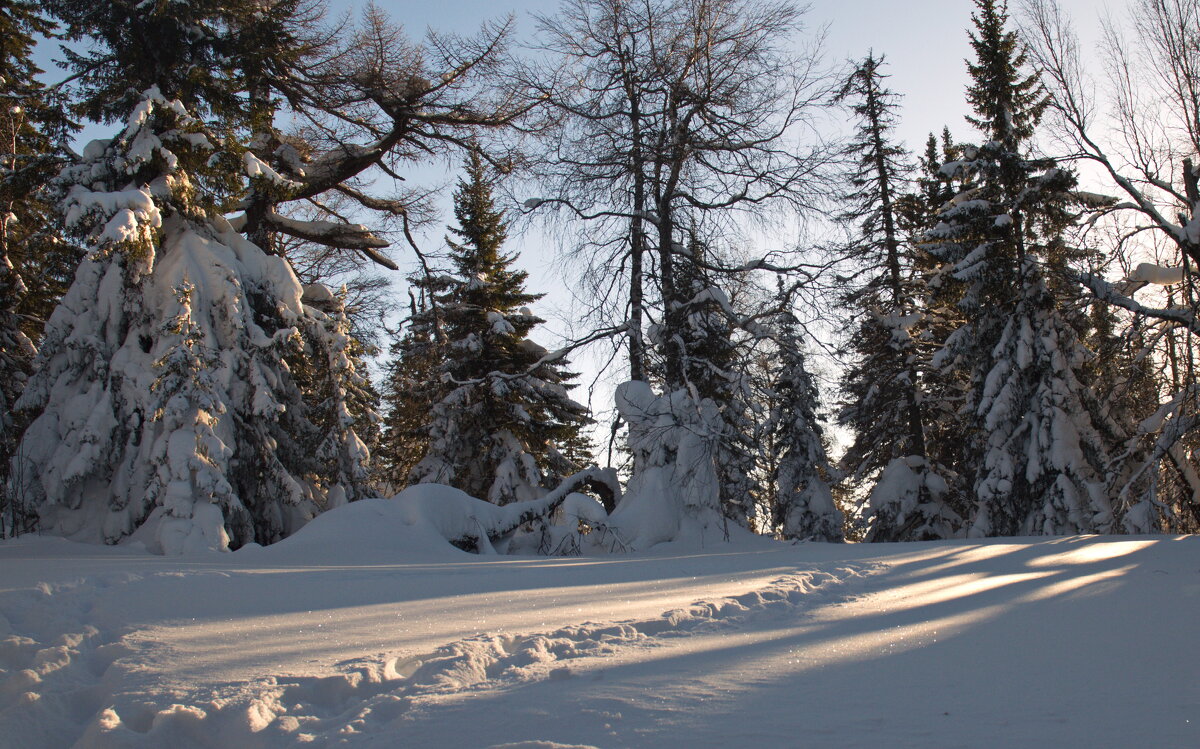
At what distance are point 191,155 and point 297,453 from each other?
15.9ft

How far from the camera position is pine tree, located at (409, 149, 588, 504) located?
18484 millimetres

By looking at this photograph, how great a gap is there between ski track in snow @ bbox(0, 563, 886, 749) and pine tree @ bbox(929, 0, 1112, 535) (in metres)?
13.3

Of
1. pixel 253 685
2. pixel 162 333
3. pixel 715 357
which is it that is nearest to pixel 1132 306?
pixel 715 357

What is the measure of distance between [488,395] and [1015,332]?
12695mm

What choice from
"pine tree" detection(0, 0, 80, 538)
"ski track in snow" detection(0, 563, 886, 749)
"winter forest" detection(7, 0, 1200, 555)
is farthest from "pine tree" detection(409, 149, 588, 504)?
"ski track in snow" detection(0, 563, 886, 749)

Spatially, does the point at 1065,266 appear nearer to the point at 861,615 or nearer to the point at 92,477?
the point at 861,615

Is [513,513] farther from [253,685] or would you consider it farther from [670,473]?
[253,685]

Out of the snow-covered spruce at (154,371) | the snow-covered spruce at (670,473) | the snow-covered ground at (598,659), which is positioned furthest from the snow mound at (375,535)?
the snow-covered spruce at (670,473)

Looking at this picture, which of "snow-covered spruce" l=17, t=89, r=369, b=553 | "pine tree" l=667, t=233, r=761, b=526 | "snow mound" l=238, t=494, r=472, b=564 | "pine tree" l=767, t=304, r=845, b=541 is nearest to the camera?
"snow mound" l=238, t=494, r=472, b=564

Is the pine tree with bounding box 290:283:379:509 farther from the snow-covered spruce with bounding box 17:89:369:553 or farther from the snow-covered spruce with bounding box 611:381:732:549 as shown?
the snow-covered spruce with bounding box 611:381:732:549

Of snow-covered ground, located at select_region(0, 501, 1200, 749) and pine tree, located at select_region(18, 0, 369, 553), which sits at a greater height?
pine tree, located at select_region(18, 0, 369, 553)

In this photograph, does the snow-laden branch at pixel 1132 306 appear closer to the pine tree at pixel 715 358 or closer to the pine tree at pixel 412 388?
the pine tree at pixel 715 358

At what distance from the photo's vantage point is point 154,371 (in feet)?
32.5

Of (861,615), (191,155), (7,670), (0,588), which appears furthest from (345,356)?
(861,615)
